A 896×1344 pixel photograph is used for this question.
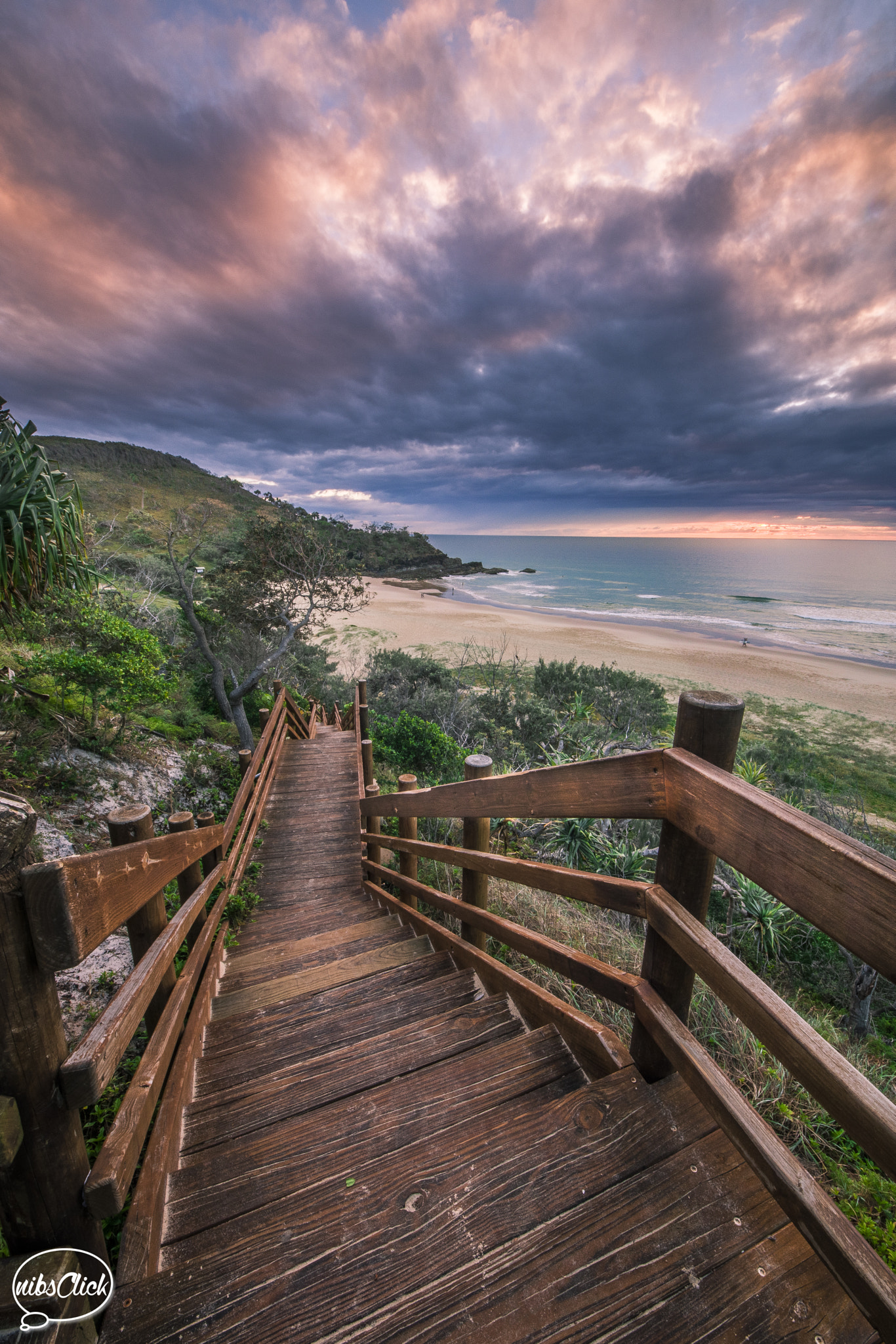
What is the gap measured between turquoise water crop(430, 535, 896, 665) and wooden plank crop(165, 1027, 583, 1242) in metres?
32.0

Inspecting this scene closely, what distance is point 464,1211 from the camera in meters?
1.25

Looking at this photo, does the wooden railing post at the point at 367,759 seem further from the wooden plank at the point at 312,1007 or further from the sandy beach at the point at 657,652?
the sandy beach at the point at 657,652

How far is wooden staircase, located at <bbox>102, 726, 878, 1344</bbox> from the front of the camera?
1.03 meters

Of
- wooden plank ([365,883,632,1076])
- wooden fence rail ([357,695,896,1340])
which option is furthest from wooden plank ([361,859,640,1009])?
wooden plank ([365,883,632,1076])

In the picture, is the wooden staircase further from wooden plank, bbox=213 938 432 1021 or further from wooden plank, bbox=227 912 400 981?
wooden plank, bbox=227 912 400 981

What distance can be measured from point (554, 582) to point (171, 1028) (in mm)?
63595

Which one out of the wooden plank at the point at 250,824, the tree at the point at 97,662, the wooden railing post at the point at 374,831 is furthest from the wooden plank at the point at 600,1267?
the tree at the point at 97,662

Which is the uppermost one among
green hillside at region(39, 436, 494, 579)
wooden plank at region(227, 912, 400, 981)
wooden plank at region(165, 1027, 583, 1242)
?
green hillside at region(39, 436, 494, 579)

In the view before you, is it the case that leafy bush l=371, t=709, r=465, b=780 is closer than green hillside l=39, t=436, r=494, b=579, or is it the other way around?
leafy bush l=371, t=709, r=465, b=780

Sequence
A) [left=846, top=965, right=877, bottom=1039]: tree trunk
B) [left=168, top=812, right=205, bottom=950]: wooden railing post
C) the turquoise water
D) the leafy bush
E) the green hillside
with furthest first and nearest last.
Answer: the green hillside, the turquoise water, the leafy bush, [left=846, top=965, right=877, bottom=1039]: tree trunk, [left=168, top=812, right=205, bottom=950]: wooden railing post

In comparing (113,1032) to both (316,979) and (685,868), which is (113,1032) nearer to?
(685,868)

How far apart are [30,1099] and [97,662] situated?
5886 millimetres

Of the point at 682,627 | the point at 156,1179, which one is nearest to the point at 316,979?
the point at 156,1179

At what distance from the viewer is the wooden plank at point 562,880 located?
4.96 feet
